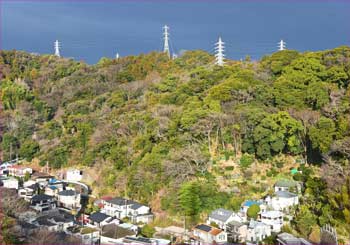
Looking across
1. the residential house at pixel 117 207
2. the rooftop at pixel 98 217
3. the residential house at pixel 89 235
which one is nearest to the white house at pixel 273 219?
the residential house at pixel 117 207

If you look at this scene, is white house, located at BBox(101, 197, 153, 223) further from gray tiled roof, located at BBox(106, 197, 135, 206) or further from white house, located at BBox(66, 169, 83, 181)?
white house, located at BBox(66, 169, 83, 181)

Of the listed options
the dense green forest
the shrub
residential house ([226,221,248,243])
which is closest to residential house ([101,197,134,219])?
the dense green forest

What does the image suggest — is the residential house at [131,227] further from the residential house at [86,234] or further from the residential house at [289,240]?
the residential house at [289,240]

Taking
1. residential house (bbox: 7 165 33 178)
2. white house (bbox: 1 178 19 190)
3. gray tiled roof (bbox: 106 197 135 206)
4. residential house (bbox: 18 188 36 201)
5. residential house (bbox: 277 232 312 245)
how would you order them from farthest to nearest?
residential house (bbox: 7 165 33 178) < white house (bbox: 1 178 19 190) < residential house (bbox: 18 188 36 201) < gray tiled roof (bbox: 106 197 135 206) < residential house (bbox: 277 232 312 245)

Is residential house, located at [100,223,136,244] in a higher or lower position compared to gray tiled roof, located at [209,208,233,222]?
lower

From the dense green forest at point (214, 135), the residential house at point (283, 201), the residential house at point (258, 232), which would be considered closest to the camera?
the residential house at point (258, 232)
